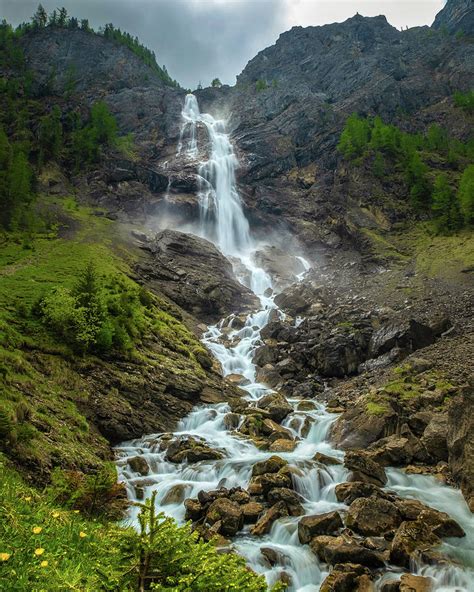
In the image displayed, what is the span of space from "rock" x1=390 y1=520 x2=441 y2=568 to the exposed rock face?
3490 cm

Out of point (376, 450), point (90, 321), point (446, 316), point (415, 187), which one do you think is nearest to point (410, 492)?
point (376, 450)

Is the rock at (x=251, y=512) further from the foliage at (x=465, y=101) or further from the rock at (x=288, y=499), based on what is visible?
the foliage at (x=465, y=101)

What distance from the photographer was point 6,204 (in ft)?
163

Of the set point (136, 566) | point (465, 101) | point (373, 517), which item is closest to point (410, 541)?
point (373, 517)

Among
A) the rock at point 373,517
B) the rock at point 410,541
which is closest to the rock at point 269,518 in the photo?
the rock at point 373,517

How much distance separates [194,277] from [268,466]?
34.5 metres

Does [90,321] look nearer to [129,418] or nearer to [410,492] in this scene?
[129,418]

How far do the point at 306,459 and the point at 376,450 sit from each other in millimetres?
3435

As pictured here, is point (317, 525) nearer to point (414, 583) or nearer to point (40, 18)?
point (414, 583)

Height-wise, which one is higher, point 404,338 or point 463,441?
point 404,338

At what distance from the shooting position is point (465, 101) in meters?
91.7

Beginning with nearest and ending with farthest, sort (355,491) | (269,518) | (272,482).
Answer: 1. (269,518)
2. (355,491)
3. (272,482)

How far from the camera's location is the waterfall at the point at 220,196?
72.1m

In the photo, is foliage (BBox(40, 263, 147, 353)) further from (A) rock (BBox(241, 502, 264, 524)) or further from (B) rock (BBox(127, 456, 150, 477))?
(A) rock (BBox(241, 502, 264, 524))
